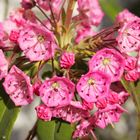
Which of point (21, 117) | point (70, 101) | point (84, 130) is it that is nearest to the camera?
point (70, 101)

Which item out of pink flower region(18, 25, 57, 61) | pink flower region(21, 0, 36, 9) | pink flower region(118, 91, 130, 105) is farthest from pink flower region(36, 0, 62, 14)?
pink flower region(118, 91, 130, 105)

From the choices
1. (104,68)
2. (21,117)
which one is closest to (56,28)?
(104,68)

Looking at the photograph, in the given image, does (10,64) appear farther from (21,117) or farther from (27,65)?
(21,117)

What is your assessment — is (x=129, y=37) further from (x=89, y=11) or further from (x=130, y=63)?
(x=89, y=11)

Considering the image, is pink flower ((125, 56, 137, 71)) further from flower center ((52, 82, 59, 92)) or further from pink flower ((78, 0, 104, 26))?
pink flower ((78, 0, 104, 26))

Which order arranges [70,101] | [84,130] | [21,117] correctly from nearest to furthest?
[70,101]
[84,130]
[21,117]

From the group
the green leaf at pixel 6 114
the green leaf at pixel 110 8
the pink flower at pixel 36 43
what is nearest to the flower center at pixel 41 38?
the pink flower at pixel 36 43

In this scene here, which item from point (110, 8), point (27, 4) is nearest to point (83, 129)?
point (27, 4)

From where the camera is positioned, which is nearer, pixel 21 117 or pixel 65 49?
pixel 65 49
